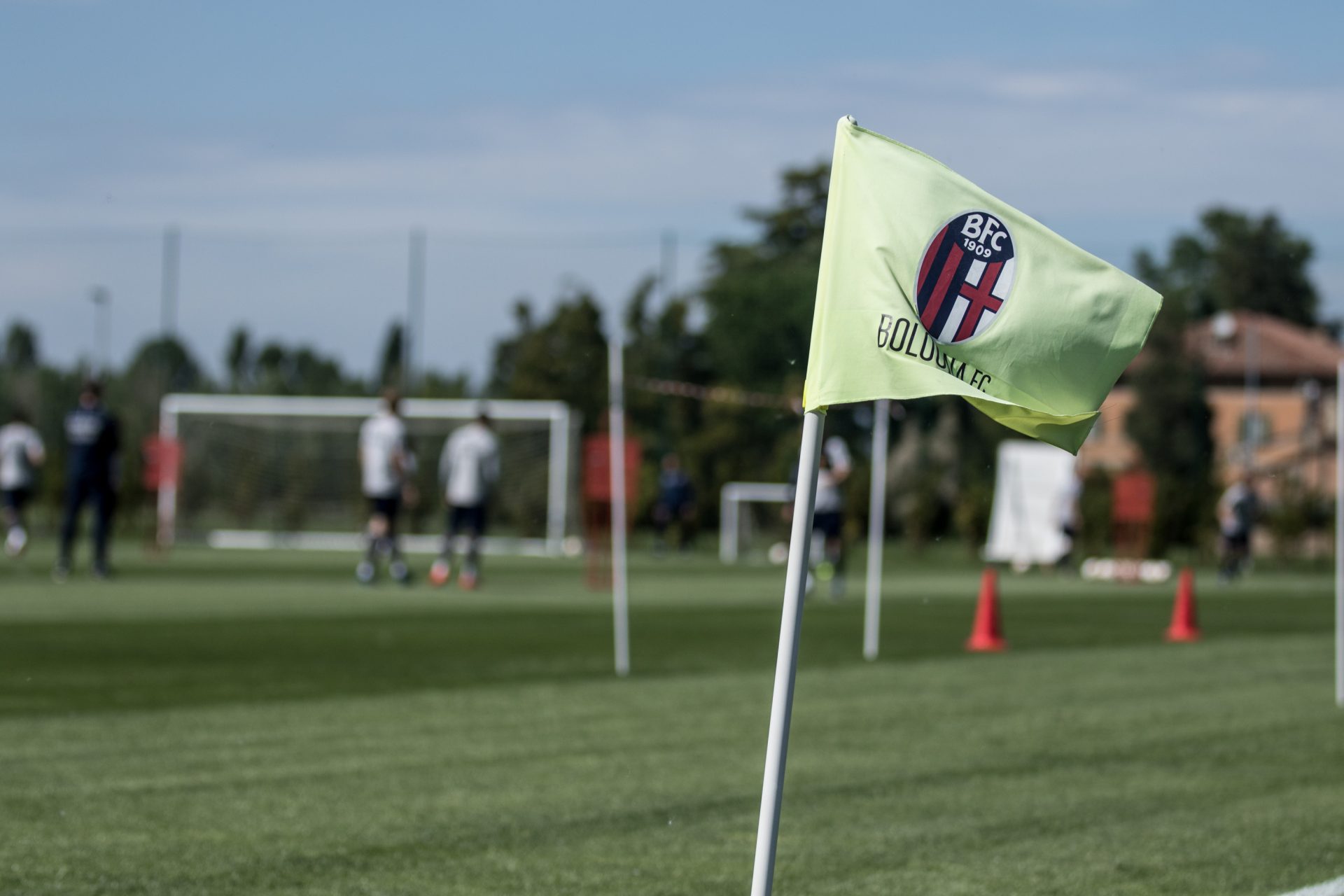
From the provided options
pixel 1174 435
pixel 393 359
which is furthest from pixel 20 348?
pixel 1174 435

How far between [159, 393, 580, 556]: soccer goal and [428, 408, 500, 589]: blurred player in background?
47.0 ft

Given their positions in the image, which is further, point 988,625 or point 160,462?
point 160,462

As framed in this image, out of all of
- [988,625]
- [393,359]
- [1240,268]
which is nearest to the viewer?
[988,625]

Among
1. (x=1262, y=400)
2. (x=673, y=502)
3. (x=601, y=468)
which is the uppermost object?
(x=1262, y=400)

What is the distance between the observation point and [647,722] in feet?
29.1

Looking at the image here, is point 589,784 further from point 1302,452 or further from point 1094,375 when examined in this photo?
point 1302,452

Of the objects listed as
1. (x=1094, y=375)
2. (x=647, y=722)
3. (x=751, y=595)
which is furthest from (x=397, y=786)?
(x=751, y=595)

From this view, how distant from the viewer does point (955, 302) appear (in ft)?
12.5

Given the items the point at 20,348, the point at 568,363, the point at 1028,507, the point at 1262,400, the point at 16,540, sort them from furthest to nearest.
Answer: the point at 20,348, the point at 1262,400, the point at 568,363, the point at 1028,507, the point at 16,540

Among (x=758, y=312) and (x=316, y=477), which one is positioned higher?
(x=758, y=312)

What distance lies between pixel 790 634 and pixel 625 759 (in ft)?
12.9

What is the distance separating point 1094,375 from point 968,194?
0.48 metres

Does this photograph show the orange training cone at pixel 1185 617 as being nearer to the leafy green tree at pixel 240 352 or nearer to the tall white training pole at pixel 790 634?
the tall white training pole at pixel 790 634

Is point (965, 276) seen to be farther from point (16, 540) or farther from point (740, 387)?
point (740, 387)
